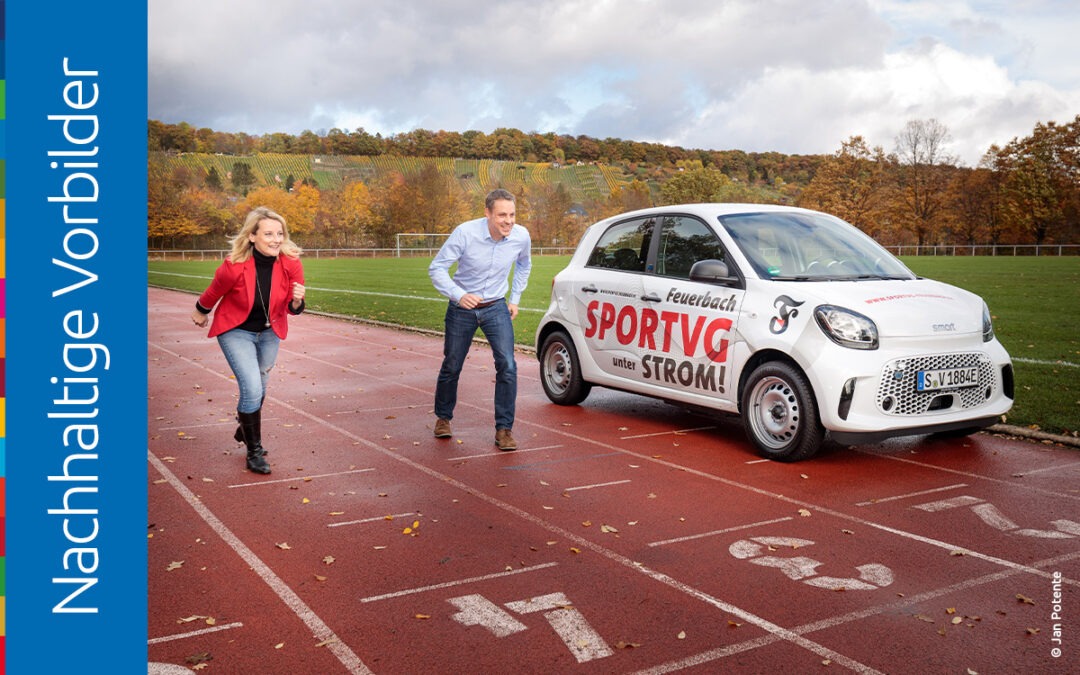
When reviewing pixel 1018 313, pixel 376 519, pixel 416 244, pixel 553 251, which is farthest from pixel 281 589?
pixel 416 244

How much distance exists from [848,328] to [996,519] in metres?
1.70

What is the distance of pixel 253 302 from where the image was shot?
23.0 feet

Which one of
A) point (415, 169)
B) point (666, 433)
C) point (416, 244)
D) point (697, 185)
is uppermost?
point (415, 169)

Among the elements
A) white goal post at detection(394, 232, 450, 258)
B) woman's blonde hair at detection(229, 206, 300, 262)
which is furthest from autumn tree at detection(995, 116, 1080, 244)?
woman's blonde hair at detection(229, 206, 300, 262)

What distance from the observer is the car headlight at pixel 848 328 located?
700 cm

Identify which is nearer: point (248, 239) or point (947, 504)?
point (947, 504)

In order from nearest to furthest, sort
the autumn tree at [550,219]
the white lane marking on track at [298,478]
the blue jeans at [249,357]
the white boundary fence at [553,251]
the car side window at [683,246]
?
1. the white lane marking on track at [298,478]
2. the blue jeans at [249,357]
3. the car side window at [683,246]
4. the white boundary fence at [553,251]
5. the autumn tree at [550,219]

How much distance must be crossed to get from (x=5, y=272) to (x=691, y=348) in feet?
20.3

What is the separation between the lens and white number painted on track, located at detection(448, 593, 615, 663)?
4061 millimetres

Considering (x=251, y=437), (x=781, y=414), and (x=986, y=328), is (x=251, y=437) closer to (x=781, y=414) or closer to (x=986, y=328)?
(x=781, y=414)

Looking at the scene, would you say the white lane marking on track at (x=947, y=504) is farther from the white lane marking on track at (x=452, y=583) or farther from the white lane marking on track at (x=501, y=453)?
the white lane marking on track at (x=501, y=453)

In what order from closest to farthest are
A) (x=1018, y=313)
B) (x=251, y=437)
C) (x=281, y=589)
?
(x=281, y=589)
(x=251, y=437)
(x=1018, y=313)

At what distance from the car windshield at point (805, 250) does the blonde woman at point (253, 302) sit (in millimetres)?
3539

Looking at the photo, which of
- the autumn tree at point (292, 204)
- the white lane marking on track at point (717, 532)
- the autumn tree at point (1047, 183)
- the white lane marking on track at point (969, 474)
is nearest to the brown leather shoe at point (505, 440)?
the white lane marking on track at point (717, 532)
